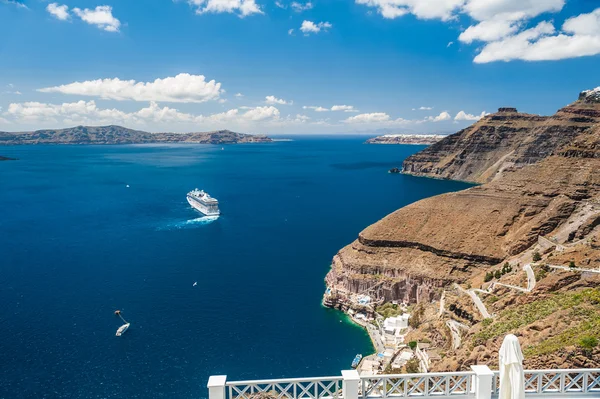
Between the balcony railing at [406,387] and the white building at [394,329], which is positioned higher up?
the balcony railing at [406,387]

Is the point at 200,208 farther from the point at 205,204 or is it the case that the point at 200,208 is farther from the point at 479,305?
the point at 479,305

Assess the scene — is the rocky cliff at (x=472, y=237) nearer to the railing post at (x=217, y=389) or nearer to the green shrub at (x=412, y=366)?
the green shrub at (x=412, y=366)

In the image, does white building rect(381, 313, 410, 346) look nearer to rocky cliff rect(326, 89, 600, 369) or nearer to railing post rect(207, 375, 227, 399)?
rocky cliff rect(326, 89, 600, 369)

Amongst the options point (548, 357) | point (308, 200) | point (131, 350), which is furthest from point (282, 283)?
point (308, 200)

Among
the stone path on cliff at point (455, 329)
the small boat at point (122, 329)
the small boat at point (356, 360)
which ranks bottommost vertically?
the small boat at point (356, 360)

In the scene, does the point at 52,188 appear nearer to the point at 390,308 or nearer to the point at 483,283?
the point at 390,308

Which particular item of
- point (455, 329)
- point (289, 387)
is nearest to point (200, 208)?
point (455, 329)

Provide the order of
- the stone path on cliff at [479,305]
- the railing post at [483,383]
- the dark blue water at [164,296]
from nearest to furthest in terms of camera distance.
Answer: the railing post at [483,383] < the stone path on cliff at [479,305] < the dark blue water at [164,296]

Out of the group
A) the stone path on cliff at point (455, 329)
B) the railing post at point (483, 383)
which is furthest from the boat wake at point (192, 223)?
the railing post at point (483, 383)
